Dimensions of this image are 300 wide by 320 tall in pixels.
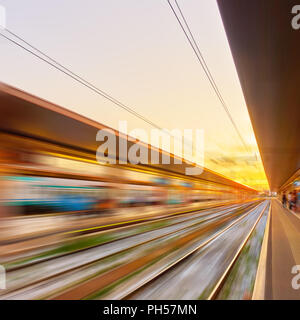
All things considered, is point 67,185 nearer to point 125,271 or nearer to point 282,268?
point 125,271

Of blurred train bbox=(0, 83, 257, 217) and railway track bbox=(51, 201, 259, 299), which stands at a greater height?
blurred train bbox=(0, 83, 257, 217)

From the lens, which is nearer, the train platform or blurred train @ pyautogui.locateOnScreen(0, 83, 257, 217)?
the train platform

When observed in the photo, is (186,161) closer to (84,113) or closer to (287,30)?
(84,113)

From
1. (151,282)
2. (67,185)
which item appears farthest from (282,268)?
(67,185)

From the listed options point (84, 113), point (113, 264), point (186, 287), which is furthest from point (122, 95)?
point (186, 287)

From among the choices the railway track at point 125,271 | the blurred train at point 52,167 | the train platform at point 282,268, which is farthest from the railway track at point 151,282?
the blurred train at point 52,167

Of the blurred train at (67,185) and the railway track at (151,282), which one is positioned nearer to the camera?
the railway track at (151,282)

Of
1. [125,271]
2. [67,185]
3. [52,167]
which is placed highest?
[52,167]

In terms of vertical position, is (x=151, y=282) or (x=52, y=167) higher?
(x=52, y=167)

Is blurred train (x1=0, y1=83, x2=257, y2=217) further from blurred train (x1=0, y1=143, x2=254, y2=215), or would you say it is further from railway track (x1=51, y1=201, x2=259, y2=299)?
railway track (x1=51, y1=201, x2=259, y2=299)

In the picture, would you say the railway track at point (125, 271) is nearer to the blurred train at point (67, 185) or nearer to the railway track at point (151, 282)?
the railway track at point (151, 282)

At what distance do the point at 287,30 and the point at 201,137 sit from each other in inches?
264

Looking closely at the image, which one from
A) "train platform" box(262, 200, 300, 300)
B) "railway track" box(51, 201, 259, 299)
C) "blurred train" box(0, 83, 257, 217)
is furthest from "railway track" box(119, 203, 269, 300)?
"blurred train" box(0, 83, 257, 217)
